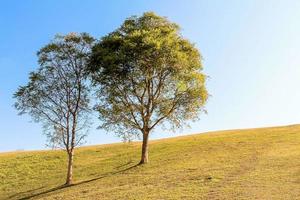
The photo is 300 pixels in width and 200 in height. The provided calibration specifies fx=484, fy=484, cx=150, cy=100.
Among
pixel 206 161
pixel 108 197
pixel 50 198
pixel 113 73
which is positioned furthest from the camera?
pixel 113 73

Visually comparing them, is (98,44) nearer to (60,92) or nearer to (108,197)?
(60,92)

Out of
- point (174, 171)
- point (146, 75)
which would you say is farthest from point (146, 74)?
point (174, 171)

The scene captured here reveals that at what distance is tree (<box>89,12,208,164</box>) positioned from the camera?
189 feet

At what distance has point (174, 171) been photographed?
49.8 m

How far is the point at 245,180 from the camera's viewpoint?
41.4 meters

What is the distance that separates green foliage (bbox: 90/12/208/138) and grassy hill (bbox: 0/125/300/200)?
19.6ft

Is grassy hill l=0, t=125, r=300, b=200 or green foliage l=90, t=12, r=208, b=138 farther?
green foliage l=90, t=12, r=208, b=138

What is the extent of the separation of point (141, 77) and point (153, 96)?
9.12 ft

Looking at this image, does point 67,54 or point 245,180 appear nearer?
point 245,180

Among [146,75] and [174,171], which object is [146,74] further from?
[174,171]

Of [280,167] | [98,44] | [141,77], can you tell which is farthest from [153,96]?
[280,167]

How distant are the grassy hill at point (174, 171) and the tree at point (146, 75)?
5.75 m

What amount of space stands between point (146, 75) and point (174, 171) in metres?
13.9

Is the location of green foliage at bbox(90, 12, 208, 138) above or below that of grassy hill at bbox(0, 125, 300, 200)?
above
